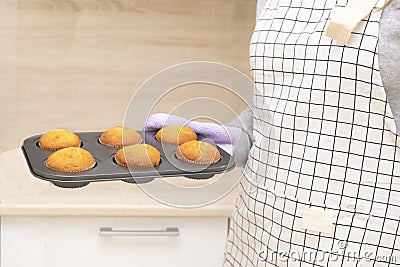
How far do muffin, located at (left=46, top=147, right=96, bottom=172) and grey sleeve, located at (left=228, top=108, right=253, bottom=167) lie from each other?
0.23 metres

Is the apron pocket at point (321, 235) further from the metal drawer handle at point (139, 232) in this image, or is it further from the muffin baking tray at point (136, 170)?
the metal drawer handle at point (139, 232)

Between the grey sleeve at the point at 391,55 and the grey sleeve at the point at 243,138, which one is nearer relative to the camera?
the grey sleeve at the point at 391,55

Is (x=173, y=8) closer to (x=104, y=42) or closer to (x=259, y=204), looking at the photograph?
(x=104, y=42)

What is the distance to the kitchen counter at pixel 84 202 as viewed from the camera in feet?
4.49

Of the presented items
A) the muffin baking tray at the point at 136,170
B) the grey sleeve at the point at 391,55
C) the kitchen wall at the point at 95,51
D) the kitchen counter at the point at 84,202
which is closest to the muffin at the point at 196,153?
the muffin baking tray at the point at 136,170

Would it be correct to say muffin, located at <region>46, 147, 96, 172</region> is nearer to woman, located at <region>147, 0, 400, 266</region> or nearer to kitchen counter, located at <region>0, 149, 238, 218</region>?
woman, located at <region>147, 0, 400, 266</region>

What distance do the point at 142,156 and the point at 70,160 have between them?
0.12m

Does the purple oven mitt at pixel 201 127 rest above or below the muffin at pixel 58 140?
above

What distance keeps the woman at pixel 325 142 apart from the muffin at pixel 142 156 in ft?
0.53

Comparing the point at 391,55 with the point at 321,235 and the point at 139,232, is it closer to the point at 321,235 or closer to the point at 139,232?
the point at 321,235

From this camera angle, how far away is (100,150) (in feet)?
3.58

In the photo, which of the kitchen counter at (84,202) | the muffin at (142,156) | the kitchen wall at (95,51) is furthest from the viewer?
the kitchen wall at (95,51)

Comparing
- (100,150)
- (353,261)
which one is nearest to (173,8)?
(100,150)

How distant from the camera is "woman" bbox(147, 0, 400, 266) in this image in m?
0.87
